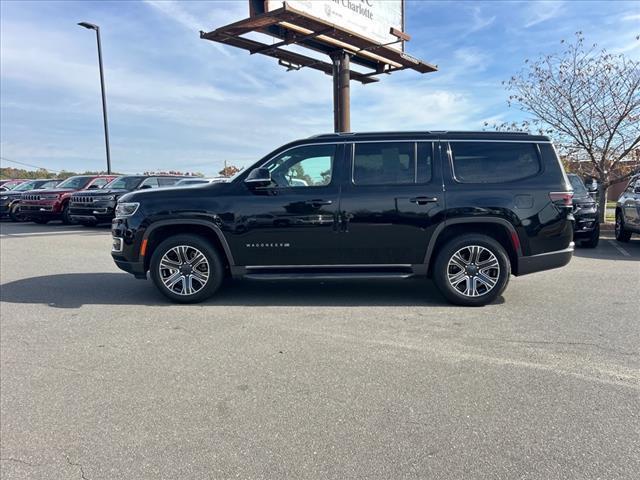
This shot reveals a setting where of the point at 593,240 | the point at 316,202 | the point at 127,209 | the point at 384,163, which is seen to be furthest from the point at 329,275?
the point at 593,240

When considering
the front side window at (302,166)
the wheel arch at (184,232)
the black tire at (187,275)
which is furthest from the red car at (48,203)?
the front side window at (302,166)

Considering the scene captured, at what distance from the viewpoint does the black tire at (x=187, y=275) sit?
5676 millimetres

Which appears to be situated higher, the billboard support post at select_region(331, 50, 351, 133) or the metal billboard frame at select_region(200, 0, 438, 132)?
the metal billboard frame at select_region(200, 0, 438, 132)

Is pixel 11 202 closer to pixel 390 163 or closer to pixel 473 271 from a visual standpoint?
pixel 390 163

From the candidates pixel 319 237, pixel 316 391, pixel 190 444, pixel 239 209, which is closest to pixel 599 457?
pixel 316 391

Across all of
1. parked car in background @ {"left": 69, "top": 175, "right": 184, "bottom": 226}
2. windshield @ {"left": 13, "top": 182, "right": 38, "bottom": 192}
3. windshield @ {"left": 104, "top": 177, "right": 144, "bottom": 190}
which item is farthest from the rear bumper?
windshield @ {"left": 13, "top": 182, "right": 38, "bottom": 192}

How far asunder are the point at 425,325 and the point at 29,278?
248 inches

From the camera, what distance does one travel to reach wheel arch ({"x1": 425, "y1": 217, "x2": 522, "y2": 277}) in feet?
17.9

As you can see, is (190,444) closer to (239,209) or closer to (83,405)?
(83,405)

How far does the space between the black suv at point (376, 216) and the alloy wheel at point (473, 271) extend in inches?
0.5

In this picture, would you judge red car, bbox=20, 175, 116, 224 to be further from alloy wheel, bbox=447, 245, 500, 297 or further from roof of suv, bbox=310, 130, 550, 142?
alloy wheel, bbox=447, 245, 500, 297

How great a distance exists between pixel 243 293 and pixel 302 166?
192 centimetres

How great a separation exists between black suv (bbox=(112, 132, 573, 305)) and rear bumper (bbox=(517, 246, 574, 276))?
0.5 inches

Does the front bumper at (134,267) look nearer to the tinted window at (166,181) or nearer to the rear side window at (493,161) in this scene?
the rear side window at (493,161)
